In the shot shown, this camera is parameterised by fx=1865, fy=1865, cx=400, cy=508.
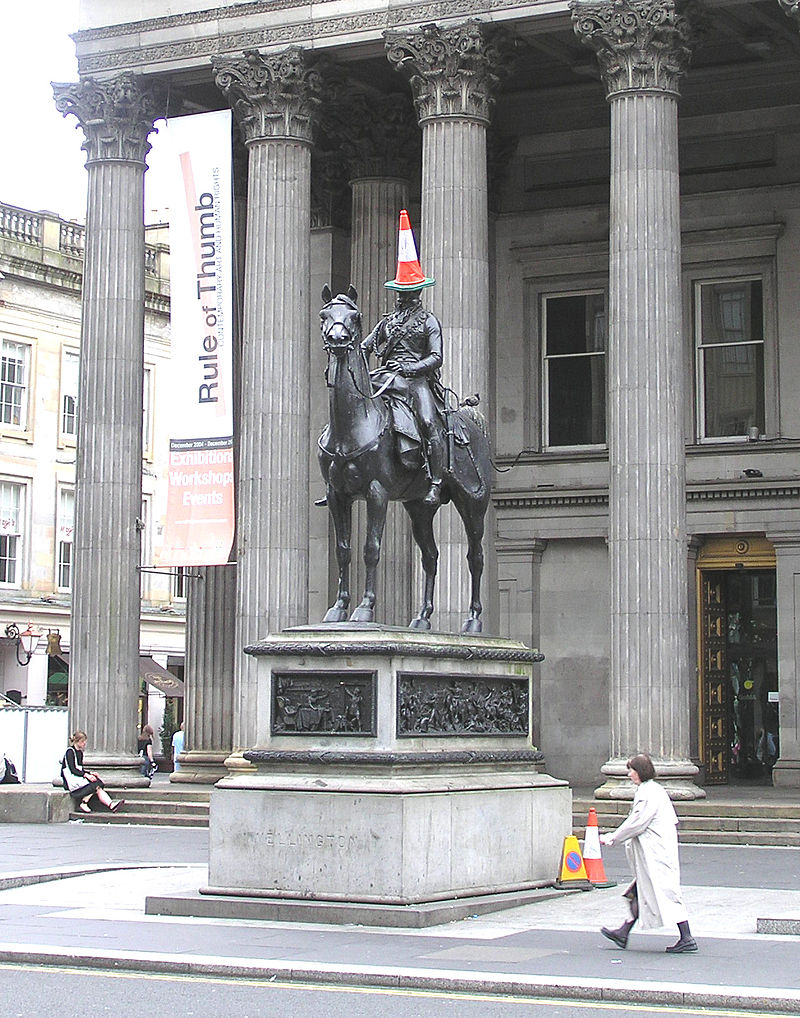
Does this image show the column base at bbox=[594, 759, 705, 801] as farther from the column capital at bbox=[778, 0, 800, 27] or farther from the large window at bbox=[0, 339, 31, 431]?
the large window at bbox=[0, 339, 31, 431]

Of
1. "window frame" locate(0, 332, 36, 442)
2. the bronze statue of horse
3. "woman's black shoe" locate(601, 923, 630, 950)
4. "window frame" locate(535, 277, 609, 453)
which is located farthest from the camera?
"window frame" locate(0, 332, 36, 442)

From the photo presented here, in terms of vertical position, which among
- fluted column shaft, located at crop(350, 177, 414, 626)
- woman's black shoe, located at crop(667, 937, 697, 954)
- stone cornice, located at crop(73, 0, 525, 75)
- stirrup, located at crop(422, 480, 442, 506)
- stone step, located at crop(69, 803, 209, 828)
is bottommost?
stone step, located at crop(69, 803, 209, 828)

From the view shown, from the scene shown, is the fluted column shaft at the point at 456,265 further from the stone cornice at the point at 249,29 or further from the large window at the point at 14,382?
the large window at the point at 14,382

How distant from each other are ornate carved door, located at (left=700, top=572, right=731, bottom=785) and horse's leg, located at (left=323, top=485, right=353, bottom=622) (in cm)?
1672

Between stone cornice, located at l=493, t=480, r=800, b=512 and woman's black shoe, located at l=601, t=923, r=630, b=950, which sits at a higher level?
stone cornice, located at l=493, t=480, r=800, b=512

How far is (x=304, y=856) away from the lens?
17.1m

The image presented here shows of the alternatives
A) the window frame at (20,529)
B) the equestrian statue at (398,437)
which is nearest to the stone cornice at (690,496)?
the equestrian statue at (398,437)

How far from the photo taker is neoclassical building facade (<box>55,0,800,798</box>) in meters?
28.8

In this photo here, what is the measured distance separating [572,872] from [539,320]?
63.6 ft

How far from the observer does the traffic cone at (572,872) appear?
63.2ft

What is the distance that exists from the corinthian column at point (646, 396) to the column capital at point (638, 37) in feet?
0.05

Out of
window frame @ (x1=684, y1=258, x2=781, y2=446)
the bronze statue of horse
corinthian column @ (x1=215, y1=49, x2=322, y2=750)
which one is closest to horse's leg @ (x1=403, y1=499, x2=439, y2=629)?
the bronze statue of horse

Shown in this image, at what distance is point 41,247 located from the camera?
57.8 meters

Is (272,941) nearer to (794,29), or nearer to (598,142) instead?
(794,29)
